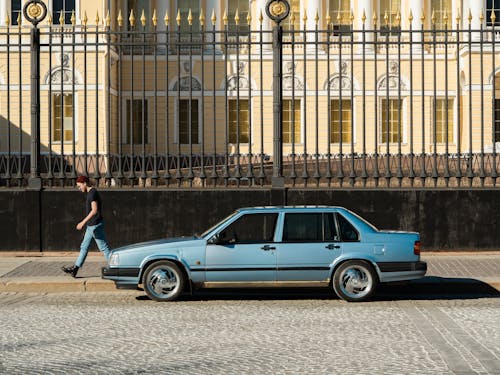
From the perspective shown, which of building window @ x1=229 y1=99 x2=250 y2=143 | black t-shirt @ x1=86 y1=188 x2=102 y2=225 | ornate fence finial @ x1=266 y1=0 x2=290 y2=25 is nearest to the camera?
black t-shirt @ x1=86 y1=188 x2=102 y2=225

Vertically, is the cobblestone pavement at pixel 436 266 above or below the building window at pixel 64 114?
below

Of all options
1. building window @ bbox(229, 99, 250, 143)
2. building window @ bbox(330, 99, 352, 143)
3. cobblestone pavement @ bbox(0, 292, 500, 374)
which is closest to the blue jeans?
cobblestone pavement @ bbox(0, 292, 500, 374)

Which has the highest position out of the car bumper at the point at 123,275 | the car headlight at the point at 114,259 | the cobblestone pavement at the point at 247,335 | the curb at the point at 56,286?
the car headlight at the point at 114,259

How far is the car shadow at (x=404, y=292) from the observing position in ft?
48.2

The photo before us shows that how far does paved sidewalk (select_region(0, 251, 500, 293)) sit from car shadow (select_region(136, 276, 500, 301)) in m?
0.06

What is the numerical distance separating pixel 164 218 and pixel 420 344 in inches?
376

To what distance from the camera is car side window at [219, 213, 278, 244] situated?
13.8m

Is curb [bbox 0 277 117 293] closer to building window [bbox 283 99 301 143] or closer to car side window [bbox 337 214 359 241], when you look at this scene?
car side window [bbox 337 214 359 241]

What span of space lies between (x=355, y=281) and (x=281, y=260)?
3.37 ft

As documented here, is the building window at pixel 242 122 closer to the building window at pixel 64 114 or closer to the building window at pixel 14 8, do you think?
the building window at pixel 64 114

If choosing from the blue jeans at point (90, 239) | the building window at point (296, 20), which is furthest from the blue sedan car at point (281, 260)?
the building window at point (296, 20)

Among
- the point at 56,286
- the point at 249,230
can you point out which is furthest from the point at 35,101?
the point at 249,230

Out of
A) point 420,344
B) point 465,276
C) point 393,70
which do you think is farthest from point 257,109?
point 420,344

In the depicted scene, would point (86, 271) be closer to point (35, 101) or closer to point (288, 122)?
point (35, 101)
